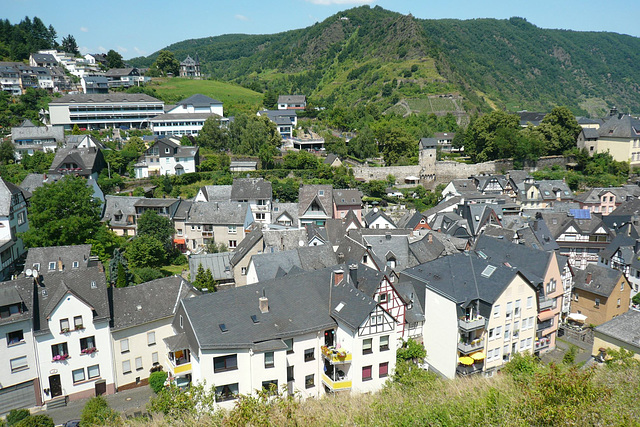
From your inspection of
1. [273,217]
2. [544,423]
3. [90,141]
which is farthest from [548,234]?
[90,141]

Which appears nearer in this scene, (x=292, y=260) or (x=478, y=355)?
(x=478, y=355)

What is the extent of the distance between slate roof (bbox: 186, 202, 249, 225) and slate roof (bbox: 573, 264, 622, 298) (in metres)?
32.1

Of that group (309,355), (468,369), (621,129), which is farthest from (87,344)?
(621,129)

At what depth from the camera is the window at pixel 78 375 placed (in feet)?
91.7

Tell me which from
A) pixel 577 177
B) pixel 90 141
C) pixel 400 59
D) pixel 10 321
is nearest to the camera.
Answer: pixel 10 321

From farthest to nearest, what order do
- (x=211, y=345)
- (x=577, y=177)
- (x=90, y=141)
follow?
(x=577, y=177)
(x=90, y=141)
(x=211, y=345)

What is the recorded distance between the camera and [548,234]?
151ft

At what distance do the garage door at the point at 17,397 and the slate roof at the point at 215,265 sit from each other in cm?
1498

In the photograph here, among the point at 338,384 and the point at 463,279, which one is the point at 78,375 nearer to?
the point at 338,384

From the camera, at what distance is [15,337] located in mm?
26516

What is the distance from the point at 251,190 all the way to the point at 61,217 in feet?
66.6

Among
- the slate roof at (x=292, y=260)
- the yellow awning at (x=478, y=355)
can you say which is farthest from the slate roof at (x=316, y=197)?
the yellow awning at (x=478, y=355)

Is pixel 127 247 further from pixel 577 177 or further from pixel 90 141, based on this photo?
pixel 577 177

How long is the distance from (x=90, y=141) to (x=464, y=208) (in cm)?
5176
